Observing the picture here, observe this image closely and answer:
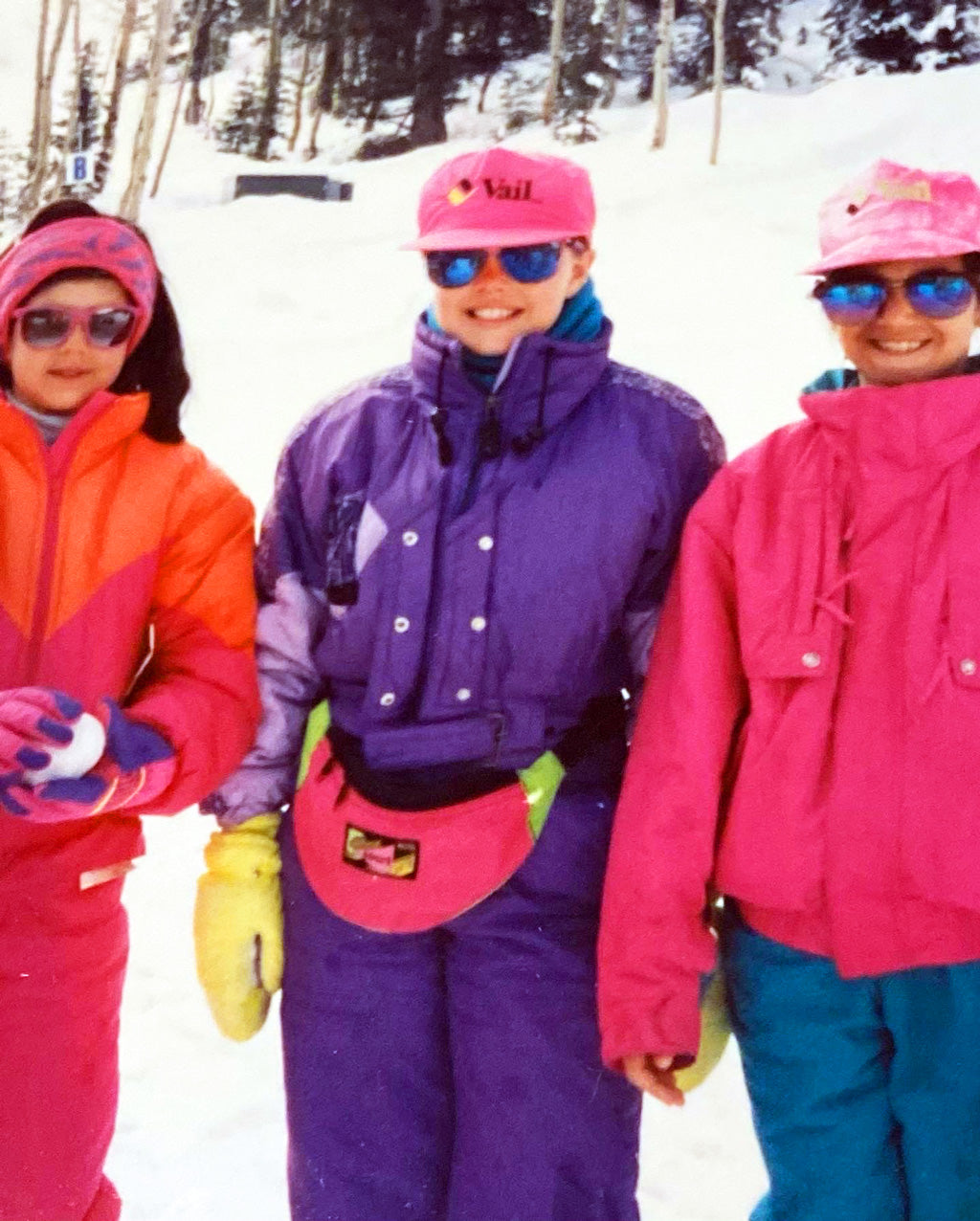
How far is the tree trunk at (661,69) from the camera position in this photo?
1112 centimetres

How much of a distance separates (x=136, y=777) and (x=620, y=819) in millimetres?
689

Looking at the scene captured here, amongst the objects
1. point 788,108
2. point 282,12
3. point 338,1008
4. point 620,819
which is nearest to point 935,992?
point 620,819

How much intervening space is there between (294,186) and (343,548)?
1067 centimetres

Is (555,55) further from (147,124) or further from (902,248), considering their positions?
(902,248)

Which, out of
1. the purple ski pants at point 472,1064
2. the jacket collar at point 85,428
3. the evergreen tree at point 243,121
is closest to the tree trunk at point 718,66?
the evergreen tree at point 243,121

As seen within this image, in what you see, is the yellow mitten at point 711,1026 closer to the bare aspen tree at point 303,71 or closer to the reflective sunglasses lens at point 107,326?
the reflective sunglasses lens at point 107,326

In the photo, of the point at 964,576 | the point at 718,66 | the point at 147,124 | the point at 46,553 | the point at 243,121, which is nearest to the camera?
the point at 964,576

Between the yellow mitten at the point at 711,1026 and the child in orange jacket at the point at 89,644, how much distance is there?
0.81 m

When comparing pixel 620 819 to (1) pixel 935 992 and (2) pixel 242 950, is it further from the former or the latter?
(2) pixel 242 950

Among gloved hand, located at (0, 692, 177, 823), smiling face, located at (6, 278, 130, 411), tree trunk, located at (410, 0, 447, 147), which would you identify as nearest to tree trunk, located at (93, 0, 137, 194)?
tree trunk, located at (410, 0, 447, 147)

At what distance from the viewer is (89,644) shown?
1757mm

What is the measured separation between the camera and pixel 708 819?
1.66 meters

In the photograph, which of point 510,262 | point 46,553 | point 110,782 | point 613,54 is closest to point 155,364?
point 46,553

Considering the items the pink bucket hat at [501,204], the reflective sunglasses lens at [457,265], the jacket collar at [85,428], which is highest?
the pink bucket hat at [501,204]
